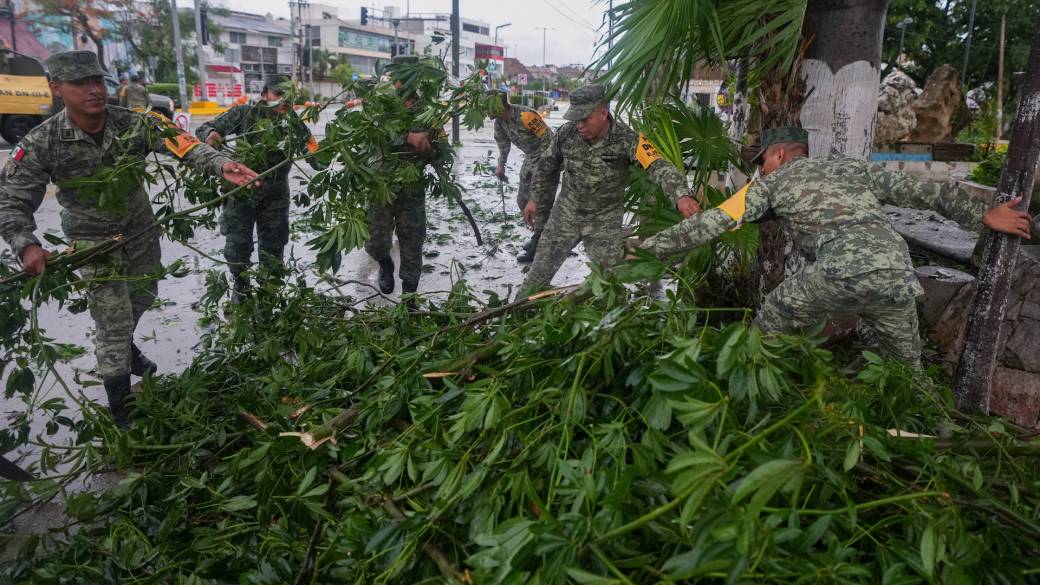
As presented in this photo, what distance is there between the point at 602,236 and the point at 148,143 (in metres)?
2.70

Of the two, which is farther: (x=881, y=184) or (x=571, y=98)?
(x=571, y=98)

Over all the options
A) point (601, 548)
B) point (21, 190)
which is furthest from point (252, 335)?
point (601, 548)

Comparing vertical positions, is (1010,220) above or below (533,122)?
below

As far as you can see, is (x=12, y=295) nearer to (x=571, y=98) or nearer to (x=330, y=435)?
(x=330, y=435)

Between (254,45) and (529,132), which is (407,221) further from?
(254,45)

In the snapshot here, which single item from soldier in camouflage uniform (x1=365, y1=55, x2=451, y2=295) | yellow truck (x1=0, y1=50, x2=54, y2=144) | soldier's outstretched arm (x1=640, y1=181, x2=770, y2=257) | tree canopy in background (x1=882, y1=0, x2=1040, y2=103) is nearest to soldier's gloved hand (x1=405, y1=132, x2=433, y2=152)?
soldier in camouflage uniform (x1=365, y1=55, x2=451, y2=295)

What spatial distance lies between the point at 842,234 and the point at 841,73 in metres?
1.00

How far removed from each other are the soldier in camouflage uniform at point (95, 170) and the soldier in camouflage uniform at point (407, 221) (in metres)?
1.50

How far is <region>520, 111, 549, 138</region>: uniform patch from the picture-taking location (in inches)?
218

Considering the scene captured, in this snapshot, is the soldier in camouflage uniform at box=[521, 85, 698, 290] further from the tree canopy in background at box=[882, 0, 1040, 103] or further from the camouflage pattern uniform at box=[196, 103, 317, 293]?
the tree canopy in background at box=[882, 0, 1040, 103]

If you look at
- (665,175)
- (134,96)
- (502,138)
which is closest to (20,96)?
(134,96)

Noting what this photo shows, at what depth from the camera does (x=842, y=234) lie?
2877 millimetres

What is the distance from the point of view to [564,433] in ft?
5.40

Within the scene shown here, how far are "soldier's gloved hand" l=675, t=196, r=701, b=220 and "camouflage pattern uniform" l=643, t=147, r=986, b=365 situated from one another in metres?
0.41
